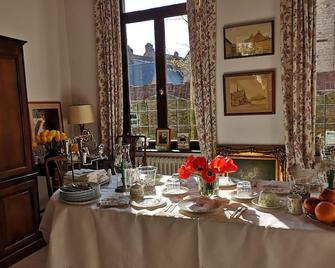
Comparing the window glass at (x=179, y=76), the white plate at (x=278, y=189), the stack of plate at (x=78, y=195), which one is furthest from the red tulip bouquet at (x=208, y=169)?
the window glass at (x=179, y=76)

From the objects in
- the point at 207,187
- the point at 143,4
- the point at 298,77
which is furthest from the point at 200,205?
the point at 143,4

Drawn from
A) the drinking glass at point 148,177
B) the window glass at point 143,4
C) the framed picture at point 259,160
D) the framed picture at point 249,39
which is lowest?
the framed picture at point 259,160

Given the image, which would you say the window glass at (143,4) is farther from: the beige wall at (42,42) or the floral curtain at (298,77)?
the floral curtain at (298,77)

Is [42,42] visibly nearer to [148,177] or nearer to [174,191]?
[148,177]

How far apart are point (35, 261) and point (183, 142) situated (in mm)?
2093

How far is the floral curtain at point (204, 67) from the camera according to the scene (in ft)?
12.1

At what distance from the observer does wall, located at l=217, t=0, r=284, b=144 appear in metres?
3.50

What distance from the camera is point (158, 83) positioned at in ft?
13.8

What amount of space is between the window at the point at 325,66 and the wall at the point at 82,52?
2.77 meters

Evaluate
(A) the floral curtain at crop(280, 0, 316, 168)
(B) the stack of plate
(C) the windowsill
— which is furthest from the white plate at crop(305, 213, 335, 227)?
(C) the windowsill

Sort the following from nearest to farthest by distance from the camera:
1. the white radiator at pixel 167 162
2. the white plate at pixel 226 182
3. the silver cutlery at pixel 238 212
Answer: the silver cutlery at pixel 238 212
the white plate at pixel 226 182
the white radiator at pixel 167 162

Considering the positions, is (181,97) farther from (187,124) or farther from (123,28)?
(123,28)

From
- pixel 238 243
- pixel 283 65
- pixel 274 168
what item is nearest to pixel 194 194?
pixel 238 243

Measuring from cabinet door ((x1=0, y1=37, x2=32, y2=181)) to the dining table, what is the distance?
1043mm
